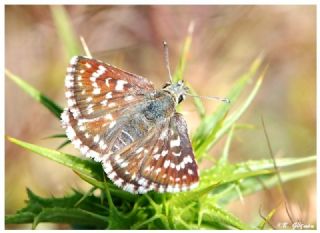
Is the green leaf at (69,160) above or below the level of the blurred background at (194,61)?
below

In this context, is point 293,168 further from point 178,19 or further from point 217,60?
point 178,19

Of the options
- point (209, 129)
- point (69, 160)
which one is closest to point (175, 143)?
point (209, 129)

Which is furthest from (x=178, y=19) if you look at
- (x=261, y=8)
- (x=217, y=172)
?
(x=217, y=172)

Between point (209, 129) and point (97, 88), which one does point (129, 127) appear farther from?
point (209, 129)

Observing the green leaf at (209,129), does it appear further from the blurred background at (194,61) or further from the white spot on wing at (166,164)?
the blurred background at (194,61)

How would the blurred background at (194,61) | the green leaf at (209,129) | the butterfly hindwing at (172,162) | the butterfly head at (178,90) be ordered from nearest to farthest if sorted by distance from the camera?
1. the butterfly hindwing at (172,162)
2. the green leaf at (209,129)
3. the butterfly head at (178,90)
4. the blurred background at (194,61)

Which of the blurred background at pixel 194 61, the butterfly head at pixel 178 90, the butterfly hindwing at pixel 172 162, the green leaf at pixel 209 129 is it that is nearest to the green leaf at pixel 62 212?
the butterfly hindwing at pixel 172 162
